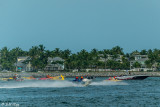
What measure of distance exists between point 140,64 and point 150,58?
45.5 ft

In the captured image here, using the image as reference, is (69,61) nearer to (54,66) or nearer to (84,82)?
(54,66)

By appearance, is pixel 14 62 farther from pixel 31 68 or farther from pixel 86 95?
pixel 86 95

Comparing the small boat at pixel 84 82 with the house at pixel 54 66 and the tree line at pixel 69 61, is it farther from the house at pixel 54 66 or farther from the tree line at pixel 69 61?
the house at pixel 54 66

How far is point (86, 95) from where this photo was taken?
179 ft

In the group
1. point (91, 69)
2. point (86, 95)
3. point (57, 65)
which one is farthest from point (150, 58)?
point (86, 95)

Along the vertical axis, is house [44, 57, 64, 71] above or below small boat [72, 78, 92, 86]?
above

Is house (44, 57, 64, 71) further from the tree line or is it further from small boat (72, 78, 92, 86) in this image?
small boat (72, 78, 92, 86)

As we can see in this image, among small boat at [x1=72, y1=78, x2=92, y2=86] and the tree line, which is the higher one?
the tree line

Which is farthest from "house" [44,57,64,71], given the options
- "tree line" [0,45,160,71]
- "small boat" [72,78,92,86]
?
"small boat" [72,78,92,86]

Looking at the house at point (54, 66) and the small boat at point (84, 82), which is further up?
the house at point (54, 66)

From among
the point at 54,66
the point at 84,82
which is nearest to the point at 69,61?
the point at 54,66

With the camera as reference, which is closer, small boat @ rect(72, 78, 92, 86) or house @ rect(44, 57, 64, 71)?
small boat @ rect(72, 78, 92, 86)

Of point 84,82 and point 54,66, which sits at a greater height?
point 54,66

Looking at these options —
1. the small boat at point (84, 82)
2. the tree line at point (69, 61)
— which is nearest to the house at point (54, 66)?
the tree line at point (69, 61)
